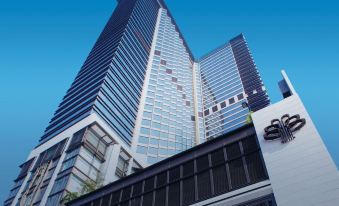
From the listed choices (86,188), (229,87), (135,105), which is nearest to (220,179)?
(86,188)

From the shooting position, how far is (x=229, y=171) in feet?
66.6

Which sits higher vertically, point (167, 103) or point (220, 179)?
point (167, 103)

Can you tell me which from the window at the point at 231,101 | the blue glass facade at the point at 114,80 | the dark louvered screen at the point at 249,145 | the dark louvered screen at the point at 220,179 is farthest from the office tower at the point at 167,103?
the dark louvered screen at the point at 249,145

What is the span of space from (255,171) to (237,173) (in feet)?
3.76

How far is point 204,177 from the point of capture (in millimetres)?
21234

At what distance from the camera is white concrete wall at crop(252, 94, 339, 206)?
15688 mm

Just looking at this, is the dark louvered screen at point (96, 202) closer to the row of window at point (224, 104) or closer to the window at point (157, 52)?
the row of window at point (224, 104)

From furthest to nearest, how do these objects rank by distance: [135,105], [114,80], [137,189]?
[135,105] → [114,80] → [137,189]

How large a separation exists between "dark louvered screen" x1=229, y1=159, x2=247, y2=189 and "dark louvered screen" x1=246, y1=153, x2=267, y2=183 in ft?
1.44

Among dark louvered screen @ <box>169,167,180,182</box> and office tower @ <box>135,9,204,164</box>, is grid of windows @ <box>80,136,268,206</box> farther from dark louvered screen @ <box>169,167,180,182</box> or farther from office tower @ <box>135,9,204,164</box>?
office tower @ <box>135,9,204,164</box>


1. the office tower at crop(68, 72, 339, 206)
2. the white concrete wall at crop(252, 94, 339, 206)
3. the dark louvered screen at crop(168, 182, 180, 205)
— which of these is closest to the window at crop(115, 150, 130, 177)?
the office tower at crop(68, 72, 339, 206)

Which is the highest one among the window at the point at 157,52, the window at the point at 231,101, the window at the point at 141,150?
the window at the point at 157,52

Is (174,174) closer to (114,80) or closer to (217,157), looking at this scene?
(217,157)

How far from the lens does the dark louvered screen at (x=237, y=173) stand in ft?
63.1
